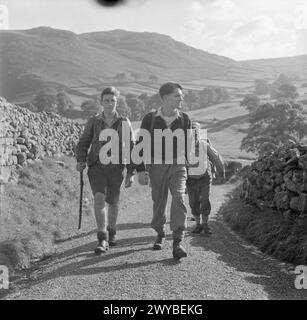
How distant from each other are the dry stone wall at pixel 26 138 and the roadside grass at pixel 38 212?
0.35 meters

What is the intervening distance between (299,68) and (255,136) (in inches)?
5870

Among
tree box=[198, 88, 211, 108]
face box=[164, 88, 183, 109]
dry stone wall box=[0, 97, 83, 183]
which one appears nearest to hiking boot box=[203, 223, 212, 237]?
face box=[164, 88, 183, 109]

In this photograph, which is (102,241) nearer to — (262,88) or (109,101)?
(109,101)

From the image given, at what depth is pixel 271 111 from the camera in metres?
42.7

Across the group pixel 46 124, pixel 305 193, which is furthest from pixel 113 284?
pixel 46 124

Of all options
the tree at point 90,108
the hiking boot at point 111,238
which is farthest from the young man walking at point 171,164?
the tree at point 90,108

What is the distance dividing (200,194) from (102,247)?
2.78 metres

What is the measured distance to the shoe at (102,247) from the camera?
697 cm

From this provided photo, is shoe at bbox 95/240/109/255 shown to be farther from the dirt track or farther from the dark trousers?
the dark trousers

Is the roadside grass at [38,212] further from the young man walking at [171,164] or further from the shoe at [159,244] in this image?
the young man walking at [171,164]

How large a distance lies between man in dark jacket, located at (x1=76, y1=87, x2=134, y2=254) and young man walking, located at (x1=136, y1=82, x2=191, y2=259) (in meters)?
0.53

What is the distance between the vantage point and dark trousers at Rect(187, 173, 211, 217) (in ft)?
29.4

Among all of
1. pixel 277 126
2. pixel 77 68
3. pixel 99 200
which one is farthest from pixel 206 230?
pixel 77 68
